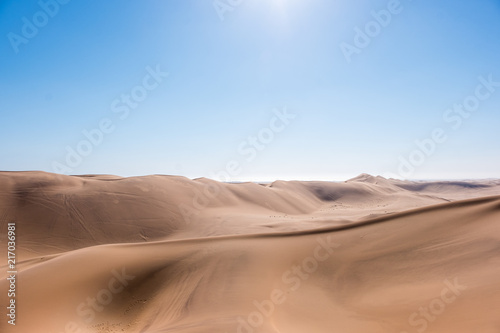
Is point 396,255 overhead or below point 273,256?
below

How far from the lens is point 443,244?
23.7ft

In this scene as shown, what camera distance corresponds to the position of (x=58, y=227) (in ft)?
52.2

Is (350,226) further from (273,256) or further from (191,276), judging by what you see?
(191,276)

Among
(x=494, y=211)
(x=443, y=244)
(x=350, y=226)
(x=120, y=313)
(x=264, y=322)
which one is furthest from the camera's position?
(x=350, y=226)

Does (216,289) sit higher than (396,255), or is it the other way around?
(216,289)

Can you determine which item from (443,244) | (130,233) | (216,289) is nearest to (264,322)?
(216,289)

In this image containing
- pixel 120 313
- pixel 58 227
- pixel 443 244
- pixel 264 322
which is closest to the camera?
pixel 264 322

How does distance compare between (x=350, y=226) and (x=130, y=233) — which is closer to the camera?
(x=350, y=226)

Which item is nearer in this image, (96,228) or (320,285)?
(320,285)

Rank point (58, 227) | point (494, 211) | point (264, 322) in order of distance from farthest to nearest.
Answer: point (58, 227), point (494, 211), point (264, 322)

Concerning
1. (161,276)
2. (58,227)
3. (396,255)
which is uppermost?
(58,227)

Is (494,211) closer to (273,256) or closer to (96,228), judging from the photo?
(273,256)

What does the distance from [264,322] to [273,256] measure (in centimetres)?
350

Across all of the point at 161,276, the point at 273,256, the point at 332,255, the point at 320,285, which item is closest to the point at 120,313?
the point at 161,276
